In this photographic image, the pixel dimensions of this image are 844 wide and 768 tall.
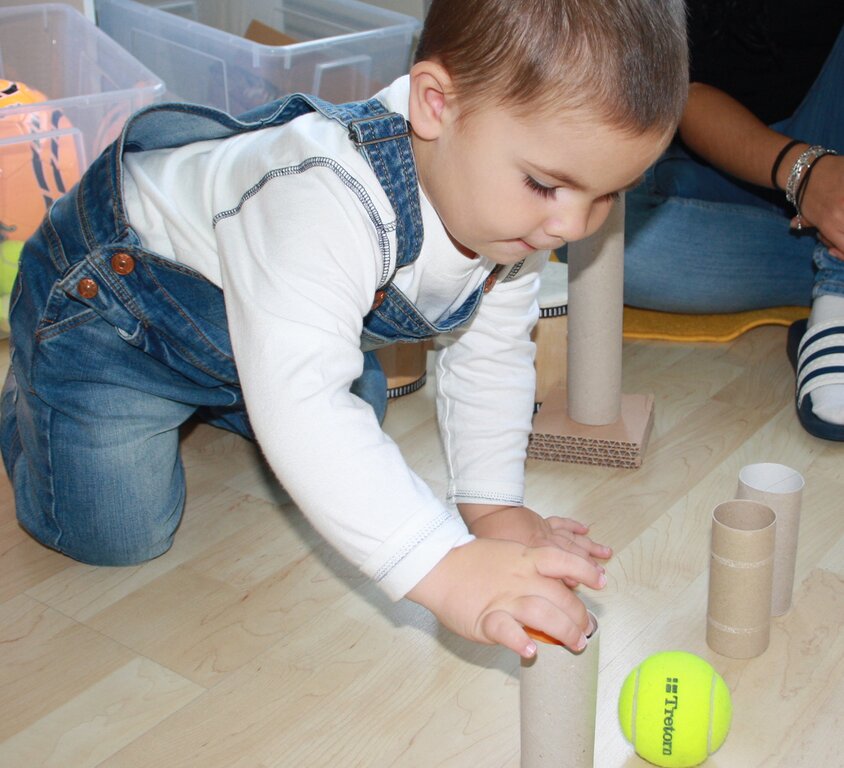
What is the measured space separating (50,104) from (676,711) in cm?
123

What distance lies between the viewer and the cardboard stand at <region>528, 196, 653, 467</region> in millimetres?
1227

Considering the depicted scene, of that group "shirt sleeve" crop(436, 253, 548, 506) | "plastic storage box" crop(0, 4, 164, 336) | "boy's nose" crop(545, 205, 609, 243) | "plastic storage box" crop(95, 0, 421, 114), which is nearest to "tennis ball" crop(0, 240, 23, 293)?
"plastic storage box" crop(0, 4, 164, 336)

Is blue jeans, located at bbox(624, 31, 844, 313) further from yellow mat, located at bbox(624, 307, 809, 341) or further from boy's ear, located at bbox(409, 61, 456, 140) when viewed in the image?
boy's ear, located at bbox(409, 61, 456, 140)

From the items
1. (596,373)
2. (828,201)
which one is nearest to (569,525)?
(596,373)

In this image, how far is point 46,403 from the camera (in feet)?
3.64

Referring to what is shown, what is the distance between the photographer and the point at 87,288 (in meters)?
1.04

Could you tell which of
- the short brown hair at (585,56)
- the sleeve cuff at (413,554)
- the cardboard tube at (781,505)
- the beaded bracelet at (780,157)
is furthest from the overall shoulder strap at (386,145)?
the beaded bracelet at (780,157)

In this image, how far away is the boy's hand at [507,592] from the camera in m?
0.72

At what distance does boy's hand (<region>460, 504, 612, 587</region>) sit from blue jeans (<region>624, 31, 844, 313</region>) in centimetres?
66

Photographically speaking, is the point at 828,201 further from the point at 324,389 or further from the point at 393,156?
the point at 324,389

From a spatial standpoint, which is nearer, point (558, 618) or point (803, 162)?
point (558, 618)

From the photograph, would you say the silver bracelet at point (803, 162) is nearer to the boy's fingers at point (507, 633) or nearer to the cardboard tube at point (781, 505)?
the cardboard tube at point (781, 505)

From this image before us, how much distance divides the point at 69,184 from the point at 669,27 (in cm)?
112

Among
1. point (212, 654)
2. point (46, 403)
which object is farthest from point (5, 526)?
point (212, 654)
